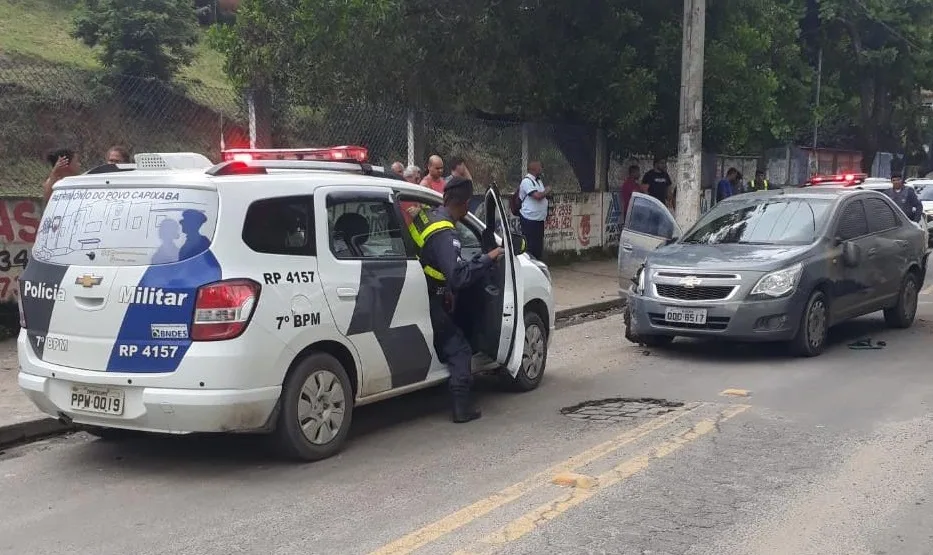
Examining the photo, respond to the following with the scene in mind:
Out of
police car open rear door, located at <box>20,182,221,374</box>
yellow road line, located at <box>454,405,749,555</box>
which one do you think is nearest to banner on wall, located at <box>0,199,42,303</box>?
police car open rear door, located at <box>20,182,221,374</box>

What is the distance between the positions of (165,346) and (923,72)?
30.4 metres

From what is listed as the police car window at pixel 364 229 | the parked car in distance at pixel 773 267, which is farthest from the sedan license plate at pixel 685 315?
the police car window at pixel 364 229

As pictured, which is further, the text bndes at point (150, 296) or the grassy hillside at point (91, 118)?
the grassy hillside at point (91, 118)

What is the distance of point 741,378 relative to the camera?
810 cm

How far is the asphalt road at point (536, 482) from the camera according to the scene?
4488 mm

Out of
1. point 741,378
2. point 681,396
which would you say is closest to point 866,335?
point 741,378

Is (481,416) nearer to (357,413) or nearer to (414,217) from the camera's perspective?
(357,413)

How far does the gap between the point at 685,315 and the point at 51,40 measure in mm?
29664

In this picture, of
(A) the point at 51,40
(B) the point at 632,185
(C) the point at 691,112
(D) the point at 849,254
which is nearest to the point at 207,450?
(D) the point at 849,254

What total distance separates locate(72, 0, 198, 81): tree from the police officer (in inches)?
764

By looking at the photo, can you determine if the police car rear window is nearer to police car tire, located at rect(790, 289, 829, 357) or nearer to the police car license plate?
the police car license plate

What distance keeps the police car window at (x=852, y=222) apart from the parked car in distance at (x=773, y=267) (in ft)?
0.04

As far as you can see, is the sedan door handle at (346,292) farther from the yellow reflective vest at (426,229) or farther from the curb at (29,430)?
the curb at (29,430)

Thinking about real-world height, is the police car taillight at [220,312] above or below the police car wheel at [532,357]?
above
